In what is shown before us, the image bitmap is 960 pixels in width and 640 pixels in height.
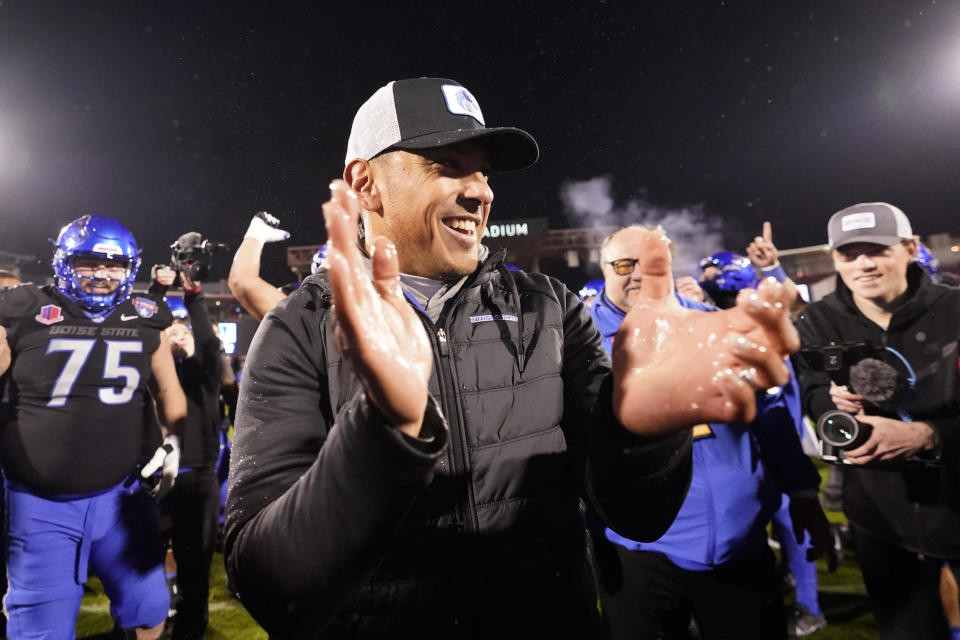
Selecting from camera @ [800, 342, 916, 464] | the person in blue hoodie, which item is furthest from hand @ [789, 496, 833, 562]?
camera @ [800, 342, 916, 464]

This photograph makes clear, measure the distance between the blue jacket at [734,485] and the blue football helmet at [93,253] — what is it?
3.62 metres

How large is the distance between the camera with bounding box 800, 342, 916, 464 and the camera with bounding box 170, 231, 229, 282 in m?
5.01

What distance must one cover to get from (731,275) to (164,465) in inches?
211

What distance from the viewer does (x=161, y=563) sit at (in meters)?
3.79

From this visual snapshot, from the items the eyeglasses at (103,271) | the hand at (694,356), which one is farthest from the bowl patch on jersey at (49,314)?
the hand at (694,356)

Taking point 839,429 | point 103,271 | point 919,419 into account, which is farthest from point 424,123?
point 103,271

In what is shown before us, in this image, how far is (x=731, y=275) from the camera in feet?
17.8

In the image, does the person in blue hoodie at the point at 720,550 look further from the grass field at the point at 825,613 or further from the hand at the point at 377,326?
the hand at the point at 377,326

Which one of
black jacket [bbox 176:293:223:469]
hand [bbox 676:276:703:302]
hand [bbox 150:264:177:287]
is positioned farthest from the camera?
hand [bbox 150:264:177:287]

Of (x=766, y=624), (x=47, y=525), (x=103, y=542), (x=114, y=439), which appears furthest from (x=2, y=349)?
(x=766, y=624)

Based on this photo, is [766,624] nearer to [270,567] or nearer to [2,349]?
[270,567]

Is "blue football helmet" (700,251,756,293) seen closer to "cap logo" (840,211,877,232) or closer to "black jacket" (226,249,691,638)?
"cap logo" (840,211,877,232)

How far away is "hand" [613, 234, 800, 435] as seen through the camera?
1041mm

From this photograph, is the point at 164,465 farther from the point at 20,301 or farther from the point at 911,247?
the point at 911,247
